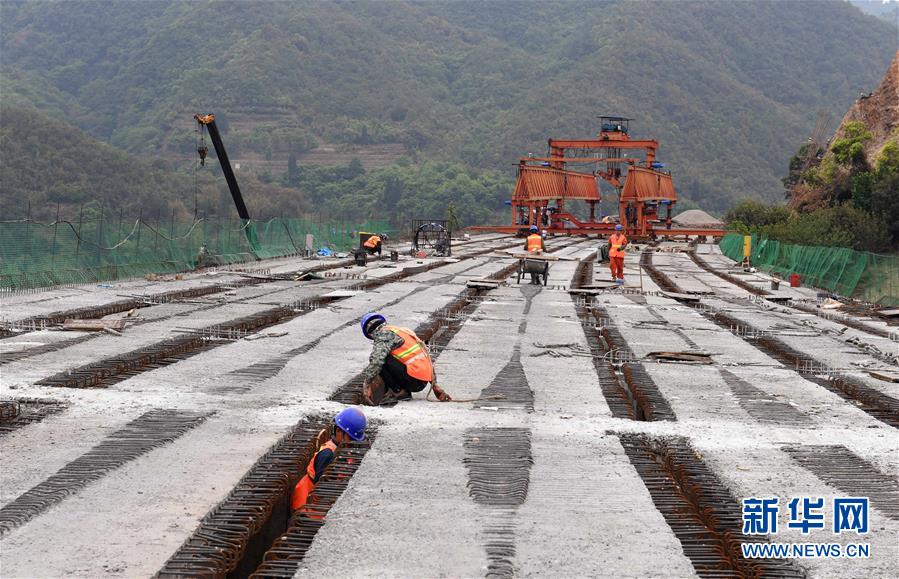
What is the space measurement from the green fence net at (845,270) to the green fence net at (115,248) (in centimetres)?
1715

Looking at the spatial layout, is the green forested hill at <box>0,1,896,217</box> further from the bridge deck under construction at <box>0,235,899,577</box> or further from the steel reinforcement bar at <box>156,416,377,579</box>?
the steel reinforcement bar at <box>156,416,377,579</box>

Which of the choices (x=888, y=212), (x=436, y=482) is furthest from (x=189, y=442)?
(x=888, y=212)

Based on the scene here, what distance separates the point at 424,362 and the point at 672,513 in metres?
3.79

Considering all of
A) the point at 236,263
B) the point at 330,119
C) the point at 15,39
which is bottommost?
the point at 236,263

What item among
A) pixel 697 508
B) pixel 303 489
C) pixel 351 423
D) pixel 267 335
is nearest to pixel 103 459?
pixel 303 489

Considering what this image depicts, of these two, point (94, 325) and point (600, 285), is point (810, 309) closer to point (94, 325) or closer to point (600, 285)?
point (600, 285)

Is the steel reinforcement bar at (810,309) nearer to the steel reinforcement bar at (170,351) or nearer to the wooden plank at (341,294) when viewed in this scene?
the wooden plank at (341,294)

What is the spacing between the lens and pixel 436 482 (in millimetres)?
8078

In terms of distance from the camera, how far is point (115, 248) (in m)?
26.9

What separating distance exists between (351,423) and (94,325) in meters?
8.29

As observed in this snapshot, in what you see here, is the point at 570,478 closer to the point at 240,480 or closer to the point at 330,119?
the point at 240,480

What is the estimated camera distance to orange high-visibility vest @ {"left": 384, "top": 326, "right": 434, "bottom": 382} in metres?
10.7

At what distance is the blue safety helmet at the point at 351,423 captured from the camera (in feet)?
29.4

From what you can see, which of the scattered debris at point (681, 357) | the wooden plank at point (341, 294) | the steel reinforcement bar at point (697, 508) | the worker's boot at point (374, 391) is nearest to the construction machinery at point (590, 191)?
the wooden plank at point (341, 294)
